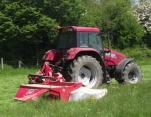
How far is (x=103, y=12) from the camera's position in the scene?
4619cm

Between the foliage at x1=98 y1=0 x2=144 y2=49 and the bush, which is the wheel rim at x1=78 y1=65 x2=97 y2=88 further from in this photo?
the foliage at x1=98 y1=0 x2=144 y2=49

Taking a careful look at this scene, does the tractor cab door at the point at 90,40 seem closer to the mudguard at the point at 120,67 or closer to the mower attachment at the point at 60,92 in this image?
the mudguard at the point at 120,67

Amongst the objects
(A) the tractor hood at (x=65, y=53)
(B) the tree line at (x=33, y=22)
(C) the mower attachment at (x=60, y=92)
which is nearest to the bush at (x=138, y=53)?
(B) the tree line at (x=33, y=22)

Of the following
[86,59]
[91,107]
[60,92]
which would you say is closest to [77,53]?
[86,59]

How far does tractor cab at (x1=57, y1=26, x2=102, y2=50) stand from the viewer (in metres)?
17.2

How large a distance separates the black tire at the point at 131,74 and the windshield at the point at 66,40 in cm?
238

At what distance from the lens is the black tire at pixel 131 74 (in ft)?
60.5

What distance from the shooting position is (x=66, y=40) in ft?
57.7

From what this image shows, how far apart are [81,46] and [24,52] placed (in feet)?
62.6

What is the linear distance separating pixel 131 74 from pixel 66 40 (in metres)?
3.04

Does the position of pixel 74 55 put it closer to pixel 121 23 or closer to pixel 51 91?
pixel 51 91

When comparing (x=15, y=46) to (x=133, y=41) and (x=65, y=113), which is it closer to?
(x=133, y=41)

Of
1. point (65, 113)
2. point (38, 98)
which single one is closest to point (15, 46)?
point (38, 98)

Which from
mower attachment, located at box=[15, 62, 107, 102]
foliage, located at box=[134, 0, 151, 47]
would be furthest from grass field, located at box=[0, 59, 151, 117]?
foliage, located at box=[134, 0, 151, 47]
